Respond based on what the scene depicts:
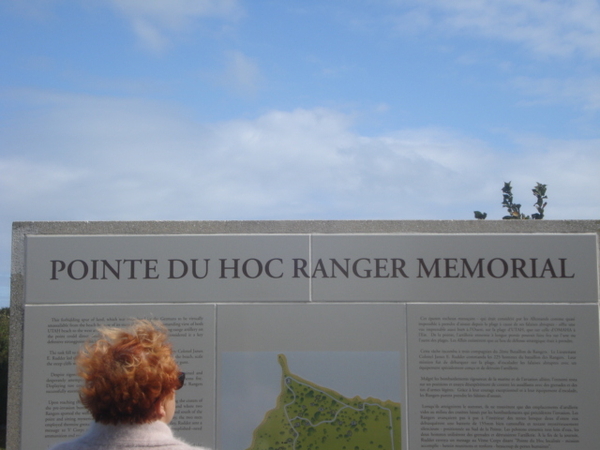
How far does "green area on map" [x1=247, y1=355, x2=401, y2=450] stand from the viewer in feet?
17.3

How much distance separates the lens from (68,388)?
17.7 ft

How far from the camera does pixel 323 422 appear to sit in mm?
5305

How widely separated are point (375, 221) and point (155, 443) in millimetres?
3662

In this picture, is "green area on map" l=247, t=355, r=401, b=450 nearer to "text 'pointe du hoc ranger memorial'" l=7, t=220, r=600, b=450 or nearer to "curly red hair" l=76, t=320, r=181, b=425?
"text 'pointe du hoc ranger memorial'" l=7, t=220, r=600, b=450

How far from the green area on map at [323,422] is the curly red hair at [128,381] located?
3184mm

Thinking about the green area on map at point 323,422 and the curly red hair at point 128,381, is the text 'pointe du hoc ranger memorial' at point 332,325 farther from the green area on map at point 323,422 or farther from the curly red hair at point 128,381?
the curly red hair at point 128,381

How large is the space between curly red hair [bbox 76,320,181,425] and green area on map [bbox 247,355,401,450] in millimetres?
3184

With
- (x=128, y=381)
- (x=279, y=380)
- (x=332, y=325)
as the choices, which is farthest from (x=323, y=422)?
(x=128, y=381)

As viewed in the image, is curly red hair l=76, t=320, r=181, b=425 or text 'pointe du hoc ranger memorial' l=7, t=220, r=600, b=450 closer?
curly red hair l=76, t=320, r=181, b=425

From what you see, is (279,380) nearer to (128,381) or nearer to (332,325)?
(332,325)

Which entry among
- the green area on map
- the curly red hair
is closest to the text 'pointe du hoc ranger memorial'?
the green area on map

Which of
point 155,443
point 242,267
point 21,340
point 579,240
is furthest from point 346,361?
point 155,443

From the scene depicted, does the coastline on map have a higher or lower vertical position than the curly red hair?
lower

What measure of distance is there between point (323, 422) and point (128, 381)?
11.1 feet
